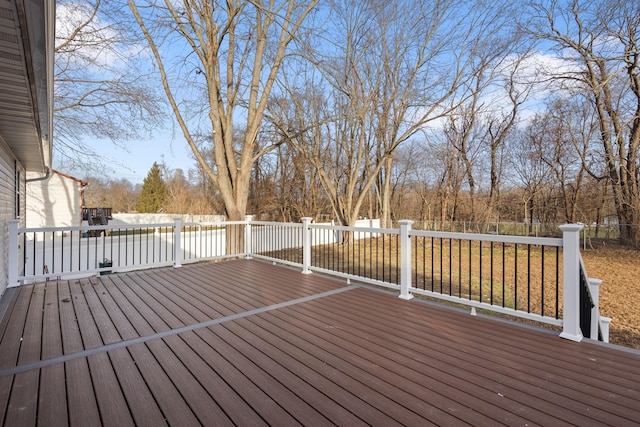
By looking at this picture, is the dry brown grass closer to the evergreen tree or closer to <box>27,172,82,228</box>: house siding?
<box>27,172,82,228</box>: house siding

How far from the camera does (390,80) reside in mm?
10586

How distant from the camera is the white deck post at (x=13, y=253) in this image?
4207mm

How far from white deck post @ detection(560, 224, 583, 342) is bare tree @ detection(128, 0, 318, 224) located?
20.5 ft

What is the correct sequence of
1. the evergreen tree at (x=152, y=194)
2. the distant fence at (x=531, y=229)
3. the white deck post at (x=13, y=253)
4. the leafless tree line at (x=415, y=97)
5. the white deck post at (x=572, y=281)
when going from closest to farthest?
the white deck post at (x=572, y=281)
the white deck post at (x=13, y=253)
the leafless tree line at (x=415, y=97)
the distant fence at (x=531, y=229)
the evergreen tree at (x=152, y=194)

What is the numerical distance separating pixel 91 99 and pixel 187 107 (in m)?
4.10

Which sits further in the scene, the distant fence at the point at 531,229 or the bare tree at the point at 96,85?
the distant fence at the point at 531,229

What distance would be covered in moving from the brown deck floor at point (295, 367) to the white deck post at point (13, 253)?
0.88 metres

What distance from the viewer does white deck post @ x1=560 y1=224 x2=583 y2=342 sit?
262cm

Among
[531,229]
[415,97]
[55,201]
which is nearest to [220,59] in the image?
[415,97]

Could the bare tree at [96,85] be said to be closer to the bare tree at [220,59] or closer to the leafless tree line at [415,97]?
the bare tree at [220,59]

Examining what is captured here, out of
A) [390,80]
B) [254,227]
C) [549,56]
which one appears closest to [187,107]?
[254,227]

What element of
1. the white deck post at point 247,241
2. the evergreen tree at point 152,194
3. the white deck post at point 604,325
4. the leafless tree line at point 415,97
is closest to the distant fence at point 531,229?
the leafless tree line at point 415,97

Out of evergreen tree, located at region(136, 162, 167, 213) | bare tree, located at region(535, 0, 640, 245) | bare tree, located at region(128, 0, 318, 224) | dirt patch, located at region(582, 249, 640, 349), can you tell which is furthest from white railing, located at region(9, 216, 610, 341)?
evergreen tree, located at region(136, 162, 167, 213)

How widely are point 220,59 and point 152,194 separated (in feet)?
88.9
